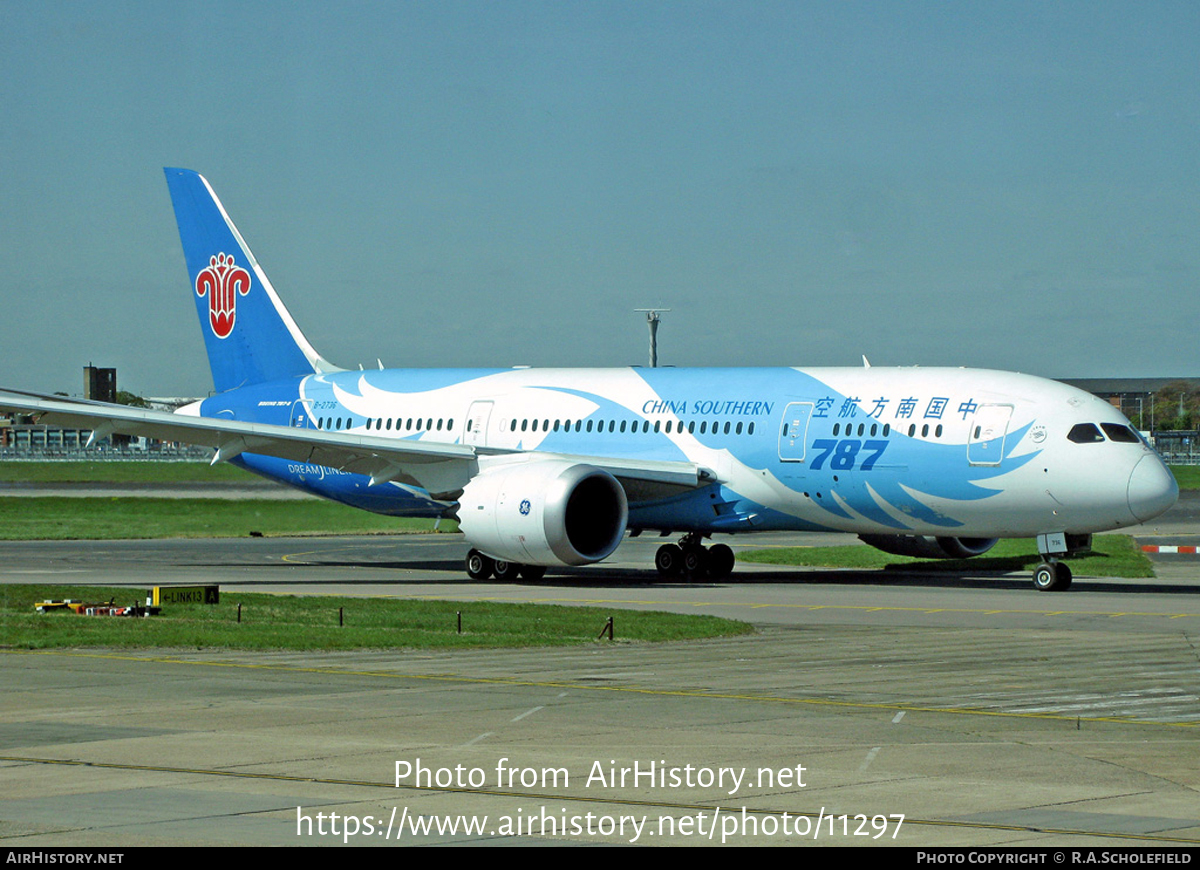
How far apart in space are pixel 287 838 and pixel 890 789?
4.12m

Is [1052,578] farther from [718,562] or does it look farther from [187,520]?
[187,520]

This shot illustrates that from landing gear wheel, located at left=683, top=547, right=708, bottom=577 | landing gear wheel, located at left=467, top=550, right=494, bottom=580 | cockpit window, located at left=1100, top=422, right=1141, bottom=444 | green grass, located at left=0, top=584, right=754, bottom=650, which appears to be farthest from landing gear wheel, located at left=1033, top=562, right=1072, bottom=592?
landing gear wheel, located at left=467, top=550, right=494, bottom=580

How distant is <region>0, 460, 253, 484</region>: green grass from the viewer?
98.6 m

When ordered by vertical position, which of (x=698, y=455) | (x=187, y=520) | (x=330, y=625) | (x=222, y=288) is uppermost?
(x=222, y=288)

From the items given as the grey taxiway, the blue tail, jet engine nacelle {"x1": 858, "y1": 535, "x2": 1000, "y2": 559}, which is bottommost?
the grey taxiway

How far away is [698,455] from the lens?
34.8 m

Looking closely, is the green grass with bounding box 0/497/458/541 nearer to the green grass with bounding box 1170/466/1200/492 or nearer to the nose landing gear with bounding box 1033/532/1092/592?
the nose landing gear with bounding box 1033/532/1092/592

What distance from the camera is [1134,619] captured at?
24844mm

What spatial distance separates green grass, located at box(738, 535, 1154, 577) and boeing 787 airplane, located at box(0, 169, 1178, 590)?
3036 mm

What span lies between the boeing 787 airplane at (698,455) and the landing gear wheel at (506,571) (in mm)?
43

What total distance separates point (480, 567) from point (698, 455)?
206 inches

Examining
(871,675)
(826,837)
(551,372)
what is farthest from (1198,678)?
(551,372)

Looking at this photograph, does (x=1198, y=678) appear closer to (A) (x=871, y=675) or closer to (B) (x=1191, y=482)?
(A) (x=871, y=675)

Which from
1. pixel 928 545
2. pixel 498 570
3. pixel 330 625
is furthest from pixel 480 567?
pixel 330 625
